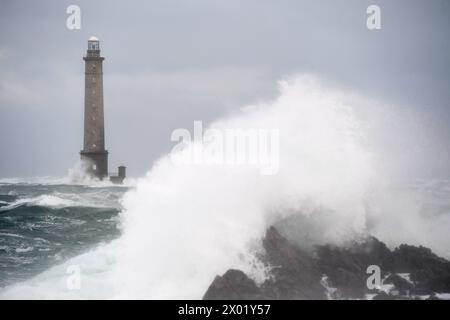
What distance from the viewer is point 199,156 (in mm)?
16328

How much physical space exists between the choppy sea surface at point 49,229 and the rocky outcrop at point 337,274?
558cm

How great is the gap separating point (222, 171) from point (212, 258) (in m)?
2.93

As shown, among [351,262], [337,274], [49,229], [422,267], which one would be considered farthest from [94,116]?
[422,267]

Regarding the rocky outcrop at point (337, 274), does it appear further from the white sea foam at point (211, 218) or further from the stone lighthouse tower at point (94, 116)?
the stone lighthouse tower at point (94, 116)

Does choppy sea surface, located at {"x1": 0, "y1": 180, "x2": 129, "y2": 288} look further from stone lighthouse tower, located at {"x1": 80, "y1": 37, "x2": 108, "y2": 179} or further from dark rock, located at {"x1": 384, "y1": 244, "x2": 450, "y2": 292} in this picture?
dark rock, located at {"x1": 384, "y1": 244, "x2": 450, "y2": 292}

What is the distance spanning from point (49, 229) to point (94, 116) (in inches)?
600

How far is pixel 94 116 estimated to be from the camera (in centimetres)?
3491

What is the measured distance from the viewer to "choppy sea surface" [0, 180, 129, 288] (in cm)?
1588

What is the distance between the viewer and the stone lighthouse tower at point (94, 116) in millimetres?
34469

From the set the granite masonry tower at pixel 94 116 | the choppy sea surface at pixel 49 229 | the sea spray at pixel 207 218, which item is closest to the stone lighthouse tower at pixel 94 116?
the granite masonry tower at pixel 94 116

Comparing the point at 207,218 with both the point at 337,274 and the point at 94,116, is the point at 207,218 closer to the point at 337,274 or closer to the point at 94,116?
the point at 337,274

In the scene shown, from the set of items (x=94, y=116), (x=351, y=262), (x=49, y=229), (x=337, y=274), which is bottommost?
(x=49, y=229)
